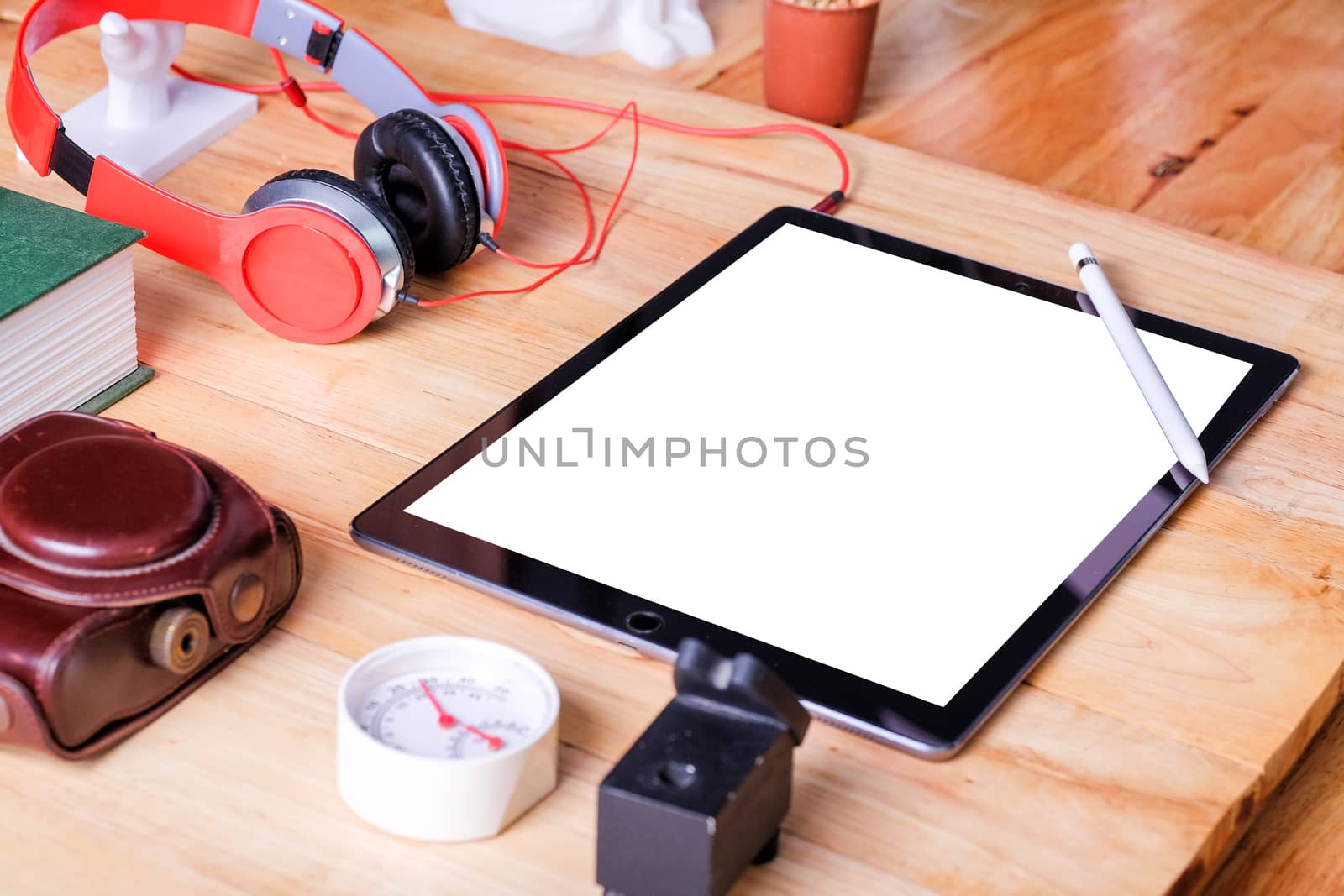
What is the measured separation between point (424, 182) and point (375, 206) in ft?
0.17

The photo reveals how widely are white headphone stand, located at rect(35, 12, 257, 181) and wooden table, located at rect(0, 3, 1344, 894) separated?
20 mm

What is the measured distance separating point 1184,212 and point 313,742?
843 millimetres

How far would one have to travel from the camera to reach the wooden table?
A: 1.88 feet

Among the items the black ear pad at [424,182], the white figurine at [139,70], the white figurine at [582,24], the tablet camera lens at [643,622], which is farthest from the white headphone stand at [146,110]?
the tablet camera lens at [643,622]

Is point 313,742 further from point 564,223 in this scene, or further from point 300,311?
point 564,223

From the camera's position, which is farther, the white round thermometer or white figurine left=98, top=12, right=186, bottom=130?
Answer: white figurine left=98, top=12, right=186, bottom=130

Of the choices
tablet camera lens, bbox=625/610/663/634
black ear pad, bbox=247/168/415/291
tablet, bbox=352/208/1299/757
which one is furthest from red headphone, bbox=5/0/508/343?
tablet camera lens, bbox=625/610/663/634

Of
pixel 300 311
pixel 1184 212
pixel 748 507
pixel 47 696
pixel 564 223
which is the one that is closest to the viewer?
pixel 47 696

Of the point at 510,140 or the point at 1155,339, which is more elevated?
the point at 1155,339

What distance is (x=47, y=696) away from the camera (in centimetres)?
57

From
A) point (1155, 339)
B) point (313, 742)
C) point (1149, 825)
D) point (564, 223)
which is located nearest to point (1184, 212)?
point (1155, 339)

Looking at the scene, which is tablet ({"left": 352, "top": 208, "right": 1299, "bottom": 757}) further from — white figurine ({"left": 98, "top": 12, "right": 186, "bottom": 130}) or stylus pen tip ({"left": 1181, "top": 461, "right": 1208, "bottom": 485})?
white figurine ({"left": 98, "top": 12, "right": 186, "bottom": 130})

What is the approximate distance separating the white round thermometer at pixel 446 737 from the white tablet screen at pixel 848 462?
0.10 metres

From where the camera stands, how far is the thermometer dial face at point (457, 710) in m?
0.57
